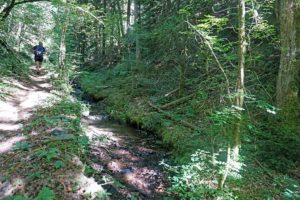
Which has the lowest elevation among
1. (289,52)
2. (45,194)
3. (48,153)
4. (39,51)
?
(45,194)

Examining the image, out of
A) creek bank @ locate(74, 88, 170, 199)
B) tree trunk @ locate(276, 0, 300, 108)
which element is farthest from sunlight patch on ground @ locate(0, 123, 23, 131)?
tree trunk @ locate(276, 0, 300, 108)

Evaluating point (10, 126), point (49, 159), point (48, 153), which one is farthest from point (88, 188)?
point (10, 126)

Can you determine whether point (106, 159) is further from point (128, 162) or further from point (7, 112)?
point (7, 112)

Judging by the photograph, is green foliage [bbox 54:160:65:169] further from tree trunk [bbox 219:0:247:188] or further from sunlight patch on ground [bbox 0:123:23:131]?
tree trunk [bbox 219:0:247:188]

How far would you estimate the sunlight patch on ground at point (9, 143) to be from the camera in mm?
6861

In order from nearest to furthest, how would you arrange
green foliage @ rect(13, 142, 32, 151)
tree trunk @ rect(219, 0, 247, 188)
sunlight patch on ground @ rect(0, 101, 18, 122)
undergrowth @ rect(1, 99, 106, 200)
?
Result: 1. undergrowth @ rect(1, 99, 106, 200)
2. tree trunk @ rect(219, 0, 247, 188)
3. green foliage @ rect(13, 142, 32, 151)
4. sunlight patch on ground @ rect(0, 101, 18, 122)

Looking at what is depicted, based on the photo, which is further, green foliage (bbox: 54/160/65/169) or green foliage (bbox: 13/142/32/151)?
green foliage (bbox: 13/142/32/151)

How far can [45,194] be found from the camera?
4949 mm

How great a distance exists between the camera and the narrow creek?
6.85 m

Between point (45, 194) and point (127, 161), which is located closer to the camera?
point (45, 194)

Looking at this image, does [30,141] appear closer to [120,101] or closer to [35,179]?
[35,179]

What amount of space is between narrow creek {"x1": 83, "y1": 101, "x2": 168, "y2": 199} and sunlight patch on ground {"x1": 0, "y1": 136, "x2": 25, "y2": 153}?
5.82 ft

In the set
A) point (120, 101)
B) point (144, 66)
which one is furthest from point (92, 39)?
point (120, 101)

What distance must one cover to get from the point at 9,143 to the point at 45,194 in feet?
9.00
